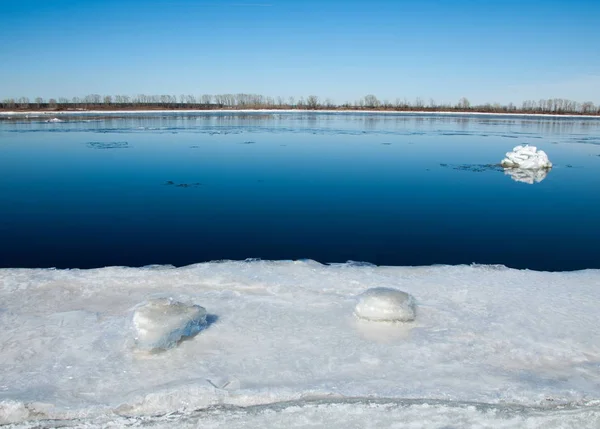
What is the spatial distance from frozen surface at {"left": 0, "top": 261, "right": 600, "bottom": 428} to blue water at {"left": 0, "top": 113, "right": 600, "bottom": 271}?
1239 mm

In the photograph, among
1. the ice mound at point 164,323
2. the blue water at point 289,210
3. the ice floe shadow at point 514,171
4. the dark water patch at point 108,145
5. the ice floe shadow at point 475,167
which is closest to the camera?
the ice mound at point 164,323

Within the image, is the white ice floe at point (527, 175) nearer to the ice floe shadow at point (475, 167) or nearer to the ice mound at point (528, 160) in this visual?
the ice mound at point (528, 160)

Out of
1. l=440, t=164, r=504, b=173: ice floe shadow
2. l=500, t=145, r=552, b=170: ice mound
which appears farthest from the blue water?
l=500, t=145, r=552, b=170: ice mound

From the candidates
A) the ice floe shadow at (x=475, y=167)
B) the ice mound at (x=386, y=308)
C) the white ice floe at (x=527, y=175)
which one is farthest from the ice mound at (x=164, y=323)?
the ice floe shadow at (x=475, y=167)

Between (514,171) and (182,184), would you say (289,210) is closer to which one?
(182,184)

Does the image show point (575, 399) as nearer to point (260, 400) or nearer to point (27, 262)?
point (260, 400)

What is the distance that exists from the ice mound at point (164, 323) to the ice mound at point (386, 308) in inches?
47.4

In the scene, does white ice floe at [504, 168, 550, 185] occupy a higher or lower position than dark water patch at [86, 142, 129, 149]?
lower

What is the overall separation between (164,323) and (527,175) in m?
11.8

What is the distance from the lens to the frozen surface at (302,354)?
8.13 ft

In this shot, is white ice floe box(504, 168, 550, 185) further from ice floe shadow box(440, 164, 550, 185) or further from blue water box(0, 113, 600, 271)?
blue water box(0, 113, 600, 271)

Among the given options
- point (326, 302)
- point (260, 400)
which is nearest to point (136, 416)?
point (260, 400)

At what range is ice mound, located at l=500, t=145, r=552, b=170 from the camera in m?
13.0

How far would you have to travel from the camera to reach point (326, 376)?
277 cm
